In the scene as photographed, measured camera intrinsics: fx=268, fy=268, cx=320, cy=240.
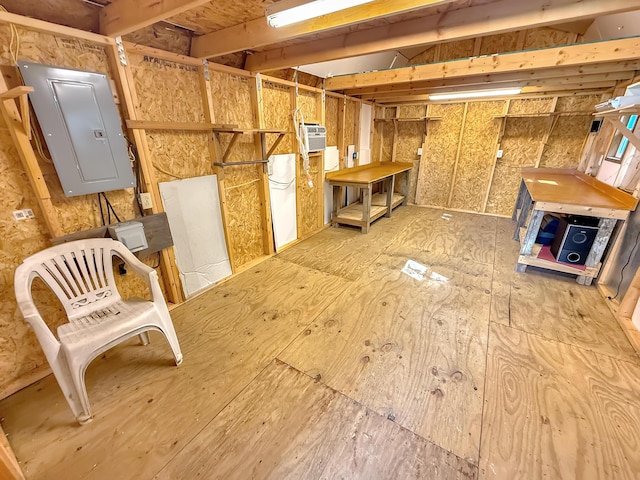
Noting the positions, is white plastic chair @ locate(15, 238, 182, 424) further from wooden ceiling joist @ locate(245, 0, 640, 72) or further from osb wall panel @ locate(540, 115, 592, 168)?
osb wall panel @ locate(540, 115, 592, 168)

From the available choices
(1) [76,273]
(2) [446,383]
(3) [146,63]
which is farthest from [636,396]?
(3) [146,63]

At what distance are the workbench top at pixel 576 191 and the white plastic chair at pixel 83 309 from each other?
3519mm

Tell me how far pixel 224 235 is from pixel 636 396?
337cm

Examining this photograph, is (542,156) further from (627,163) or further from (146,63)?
(146,63)

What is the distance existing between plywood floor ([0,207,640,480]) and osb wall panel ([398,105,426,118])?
4283 millimetres

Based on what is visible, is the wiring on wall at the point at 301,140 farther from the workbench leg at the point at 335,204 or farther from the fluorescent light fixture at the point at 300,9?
the fluorescent light fixture at the point at 300,9

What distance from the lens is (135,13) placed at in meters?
1.57

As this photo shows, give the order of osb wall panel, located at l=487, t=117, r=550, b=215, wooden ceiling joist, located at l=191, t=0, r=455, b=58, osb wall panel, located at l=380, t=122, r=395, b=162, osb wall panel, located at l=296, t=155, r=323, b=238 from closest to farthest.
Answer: wooden ceiling joist, located at l=191, t=0, r=455, b=58 < osb wall panel, located at l=296, t=155, r=323, b=238 < osb wall panel, located at l=487, t=117, r=550, b=215 < osb wall panel, located at l=380, t=122, r=395, b=162

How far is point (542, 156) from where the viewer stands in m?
4.82

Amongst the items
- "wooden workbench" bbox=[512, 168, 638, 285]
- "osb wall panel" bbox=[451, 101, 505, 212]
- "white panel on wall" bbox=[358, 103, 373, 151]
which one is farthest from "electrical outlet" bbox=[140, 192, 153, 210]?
"osb wall panel" bbox=[451, 101, 505, 212]

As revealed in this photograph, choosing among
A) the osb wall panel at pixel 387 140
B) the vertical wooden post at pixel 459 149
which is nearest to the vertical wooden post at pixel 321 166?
the osb wall panel at pixel 387 140

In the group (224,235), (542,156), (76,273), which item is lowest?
(224,235)

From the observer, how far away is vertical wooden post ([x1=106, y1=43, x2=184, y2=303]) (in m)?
1.87

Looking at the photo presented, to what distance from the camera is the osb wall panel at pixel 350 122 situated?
4.88 m
